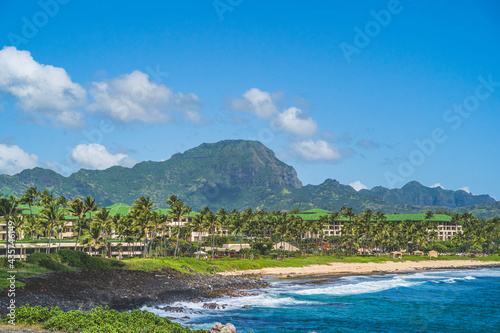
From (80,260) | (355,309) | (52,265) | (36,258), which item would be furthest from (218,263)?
(355,309)

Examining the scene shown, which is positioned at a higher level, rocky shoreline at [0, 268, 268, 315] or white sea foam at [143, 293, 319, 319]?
rocky shoreline at [0, 268, 268, 315]

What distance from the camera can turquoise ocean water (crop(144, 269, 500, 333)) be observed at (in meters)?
46.7

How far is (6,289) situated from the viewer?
4100 centimetres

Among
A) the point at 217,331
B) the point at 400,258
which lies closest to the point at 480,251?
the point at 400,258

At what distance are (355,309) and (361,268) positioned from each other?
6282cm

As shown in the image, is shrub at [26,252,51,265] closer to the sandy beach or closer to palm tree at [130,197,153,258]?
palm tree at [130,197,153,258]

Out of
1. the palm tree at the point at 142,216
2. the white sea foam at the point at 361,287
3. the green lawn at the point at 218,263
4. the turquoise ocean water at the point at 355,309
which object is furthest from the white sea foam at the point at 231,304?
the palm tree at the point at 142,216

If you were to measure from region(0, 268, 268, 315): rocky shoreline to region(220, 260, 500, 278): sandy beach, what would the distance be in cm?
1938

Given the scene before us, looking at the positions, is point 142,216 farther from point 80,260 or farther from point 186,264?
point 80,260

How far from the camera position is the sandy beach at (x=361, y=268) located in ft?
327

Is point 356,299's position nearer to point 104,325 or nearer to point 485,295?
point 485,295

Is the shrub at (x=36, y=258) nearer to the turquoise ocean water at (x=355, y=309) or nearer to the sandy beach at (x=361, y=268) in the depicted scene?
the turquoise ocean water at (x=355, y=309)

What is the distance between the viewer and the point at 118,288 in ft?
185

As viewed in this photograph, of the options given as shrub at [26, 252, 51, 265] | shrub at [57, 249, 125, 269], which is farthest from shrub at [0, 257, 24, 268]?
shrub at [57, 249, 125, 269]
